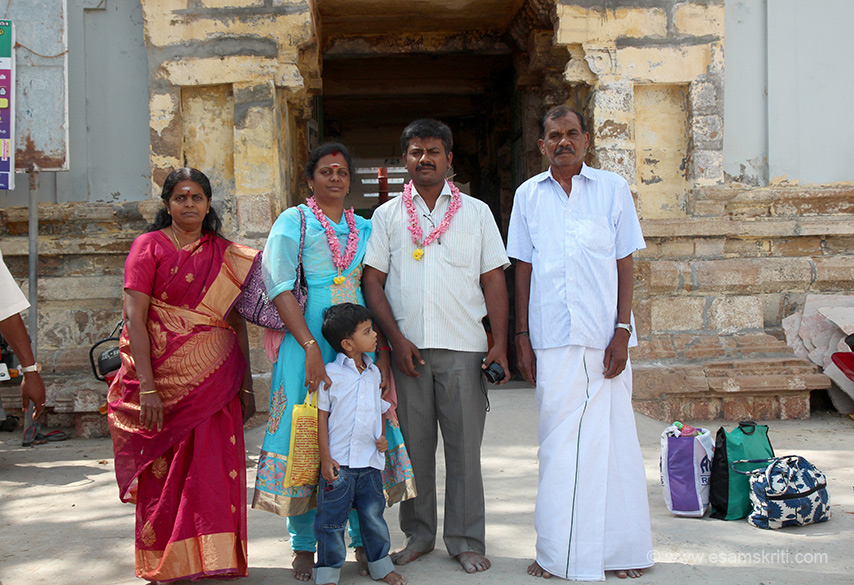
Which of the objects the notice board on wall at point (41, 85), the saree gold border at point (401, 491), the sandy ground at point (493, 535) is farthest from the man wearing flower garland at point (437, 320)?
the notice board on wall at point (41, 85)

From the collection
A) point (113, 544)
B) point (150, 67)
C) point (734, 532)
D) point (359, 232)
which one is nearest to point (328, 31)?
point (150, 67)

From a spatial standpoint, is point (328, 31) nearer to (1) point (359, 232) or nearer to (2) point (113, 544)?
(1) point (359, 232)

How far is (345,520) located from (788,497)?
1.90 metres

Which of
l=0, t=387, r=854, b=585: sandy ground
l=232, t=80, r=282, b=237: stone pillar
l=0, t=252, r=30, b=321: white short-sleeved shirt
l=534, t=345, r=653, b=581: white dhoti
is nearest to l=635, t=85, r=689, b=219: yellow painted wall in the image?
l=0, t=387, r=854, b=585: sandy ground

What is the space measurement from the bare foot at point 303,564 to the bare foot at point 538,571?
81cm

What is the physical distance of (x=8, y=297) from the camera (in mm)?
2471

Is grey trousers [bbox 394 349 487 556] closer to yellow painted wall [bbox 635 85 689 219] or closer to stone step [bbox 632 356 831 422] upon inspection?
stone step [bbox 632 356 831 422]

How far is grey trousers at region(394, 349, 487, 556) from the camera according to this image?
2.82 metres

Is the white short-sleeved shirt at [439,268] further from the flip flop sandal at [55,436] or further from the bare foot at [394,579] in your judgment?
the flip flop sandal at [55,436]

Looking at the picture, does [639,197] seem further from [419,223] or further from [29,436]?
[29,436]

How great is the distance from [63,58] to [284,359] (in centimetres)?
390

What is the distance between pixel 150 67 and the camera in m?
5.36

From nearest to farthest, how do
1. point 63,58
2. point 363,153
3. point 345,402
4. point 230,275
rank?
point 345,402, point 230,275, point 63,58, point 363,153

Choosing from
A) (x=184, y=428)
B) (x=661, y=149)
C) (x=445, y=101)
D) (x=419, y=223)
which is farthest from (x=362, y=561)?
(x=445, y=101)
